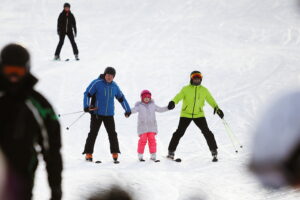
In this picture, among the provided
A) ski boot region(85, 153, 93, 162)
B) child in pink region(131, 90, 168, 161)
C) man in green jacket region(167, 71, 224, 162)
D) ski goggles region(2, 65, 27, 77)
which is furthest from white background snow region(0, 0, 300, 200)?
man in green jacket region(167, 71, 224, 162)

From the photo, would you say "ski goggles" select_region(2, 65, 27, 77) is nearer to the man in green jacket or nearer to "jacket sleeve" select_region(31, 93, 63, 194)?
"jacket sleeve" select_region(31, 93, 63, 194)

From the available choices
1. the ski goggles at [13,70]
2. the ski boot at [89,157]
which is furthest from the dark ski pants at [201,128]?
the ski goggles at [13,70]

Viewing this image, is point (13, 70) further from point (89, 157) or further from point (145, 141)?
point (145, 141)

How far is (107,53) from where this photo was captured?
17.6 metres

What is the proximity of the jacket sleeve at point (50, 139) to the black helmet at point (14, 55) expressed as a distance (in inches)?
19.2

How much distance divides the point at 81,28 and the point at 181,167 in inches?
644

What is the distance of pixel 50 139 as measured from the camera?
212cm

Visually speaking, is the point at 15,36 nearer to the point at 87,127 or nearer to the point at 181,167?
the point at 87,127

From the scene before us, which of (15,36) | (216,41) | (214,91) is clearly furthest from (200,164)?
(15,36)

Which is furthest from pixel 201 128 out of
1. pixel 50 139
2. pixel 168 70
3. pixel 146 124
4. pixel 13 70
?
pixel 168 70

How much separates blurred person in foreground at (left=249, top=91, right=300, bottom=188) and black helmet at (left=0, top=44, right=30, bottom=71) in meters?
1.16

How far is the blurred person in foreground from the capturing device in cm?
37

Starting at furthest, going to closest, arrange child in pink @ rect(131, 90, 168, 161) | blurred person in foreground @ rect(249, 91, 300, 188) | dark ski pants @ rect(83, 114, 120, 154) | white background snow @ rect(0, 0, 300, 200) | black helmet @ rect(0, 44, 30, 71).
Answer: child in pink @ rect(131, 90, 168, 161), dark ski pants @ rect(83, 114, 120, 154), white background snow @ rect(0, 0, 300, 200), black helmet @ rect(0, 44, 30, 71), blurred person in foreground @ rect(249, 91, 300, 188)

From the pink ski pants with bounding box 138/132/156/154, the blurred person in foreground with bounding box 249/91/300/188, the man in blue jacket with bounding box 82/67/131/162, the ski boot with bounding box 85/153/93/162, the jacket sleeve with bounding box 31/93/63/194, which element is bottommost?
the blurred person in foreground with bounding box 249/91/300/188
